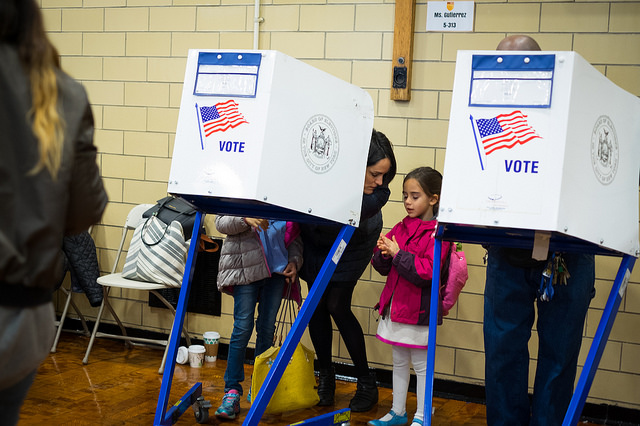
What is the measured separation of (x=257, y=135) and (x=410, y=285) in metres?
1.24

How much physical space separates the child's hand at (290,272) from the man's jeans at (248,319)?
0.04m

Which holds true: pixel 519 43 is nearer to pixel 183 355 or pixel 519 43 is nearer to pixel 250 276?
pixel 250 276

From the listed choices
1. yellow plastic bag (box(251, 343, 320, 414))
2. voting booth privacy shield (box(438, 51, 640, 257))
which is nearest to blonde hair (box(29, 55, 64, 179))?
voting booth privacy shield (box(438, 51, 640, 257))

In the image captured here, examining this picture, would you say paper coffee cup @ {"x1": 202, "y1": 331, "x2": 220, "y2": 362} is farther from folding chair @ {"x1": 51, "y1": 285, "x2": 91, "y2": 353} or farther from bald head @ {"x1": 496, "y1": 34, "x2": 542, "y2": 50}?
bald head @ {"x1": 496, "y1": 34, "x2": 542, "y2": 50}

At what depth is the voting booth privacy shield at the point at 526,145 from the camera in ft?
6.38

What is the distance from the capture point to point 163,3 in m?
4.26

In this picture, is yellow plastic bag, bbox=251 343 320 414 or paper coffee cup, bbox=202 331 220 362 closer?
yellow plastic bag, bbox=251 343 320 414

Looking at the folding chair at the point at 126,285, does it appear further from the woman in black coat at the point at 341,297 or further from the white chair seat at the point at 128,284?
the woman in black coat at the point at 341,297

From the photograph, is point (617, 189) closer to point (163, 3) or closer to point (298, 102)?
point (298, 102)

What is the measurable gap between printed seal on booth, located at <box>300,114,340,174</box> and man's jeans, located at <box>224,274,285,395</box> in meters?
0.92

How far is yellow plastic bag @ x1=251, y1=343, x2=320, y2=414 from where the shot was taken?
3129mm

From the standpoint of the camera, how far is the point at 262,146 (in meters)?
2.23

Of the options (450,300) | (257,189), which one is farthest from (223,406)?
(257,189)

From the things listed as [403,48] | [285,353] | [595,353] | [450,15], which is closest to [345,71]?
[403,48]
